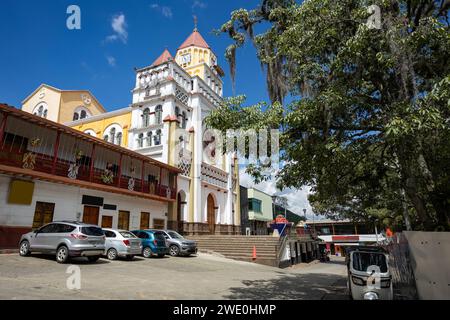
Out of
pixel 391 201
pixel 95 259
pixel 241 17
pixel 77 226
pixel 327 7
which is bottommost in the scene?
pixel 95 259

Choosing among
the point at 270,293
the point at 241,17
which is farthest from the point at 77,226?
the point at 241,17

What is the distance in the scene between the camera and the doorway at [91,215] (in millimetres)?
19962

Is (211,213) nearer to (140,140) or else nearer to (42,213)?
(140,140)

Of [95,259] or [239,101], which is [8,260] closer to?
[95,259]

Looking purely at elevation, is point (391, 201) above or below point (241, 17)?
below

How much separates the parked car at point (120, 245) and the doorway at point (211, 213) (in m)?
17.8

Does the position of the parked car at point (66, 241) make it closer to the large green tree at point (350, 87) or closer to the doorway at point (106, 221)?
the doorway at point (106, 221)

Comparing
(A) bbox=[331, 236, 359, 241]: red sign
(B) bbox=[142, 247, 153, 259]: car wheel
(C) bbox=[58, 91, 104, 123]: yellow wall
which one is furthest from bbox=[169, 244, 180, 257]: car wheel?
(A) bbox=[331, 236, 359, 241]: red sign

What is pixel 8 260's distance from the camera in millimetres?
12703

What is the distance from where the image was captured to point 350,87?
336 inches

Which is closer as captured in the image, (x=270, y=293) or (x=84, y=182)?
(x=270, y=293)

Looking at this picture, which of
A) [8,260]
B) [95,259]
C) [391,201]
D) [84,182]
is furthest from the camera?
[391,201]
